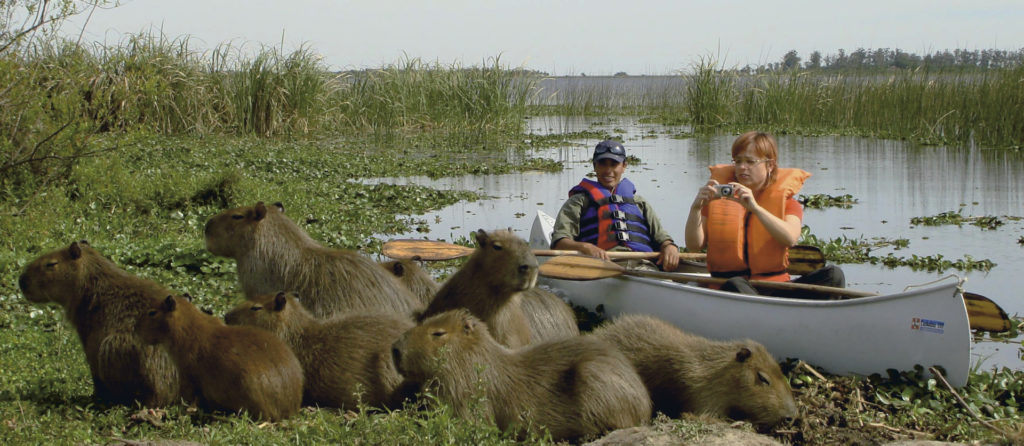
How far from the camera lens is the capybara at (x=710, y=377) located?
467cm

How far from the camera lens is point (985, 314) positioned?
5457 mm

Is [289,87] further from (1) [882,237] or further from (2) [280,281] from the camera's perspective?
(2) [280,281]

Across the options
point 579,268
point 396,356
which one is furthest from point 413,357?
point 579,268

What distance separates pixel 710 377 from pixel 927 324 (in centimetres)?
142

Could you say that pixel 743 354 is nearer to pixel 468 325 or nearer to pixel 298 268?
pixel 468 325

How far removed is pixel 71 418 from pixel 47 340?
1520 mm

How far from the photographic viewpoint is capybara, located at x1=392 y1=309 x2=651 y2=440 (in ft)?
14.2

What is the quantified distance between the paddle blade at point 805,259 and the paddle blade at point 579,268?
1.29 meters

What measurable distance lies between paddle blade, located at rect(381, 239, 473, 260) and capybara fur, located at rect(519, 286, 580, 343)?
4.21 ft

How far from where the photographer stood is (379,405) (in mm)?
4598

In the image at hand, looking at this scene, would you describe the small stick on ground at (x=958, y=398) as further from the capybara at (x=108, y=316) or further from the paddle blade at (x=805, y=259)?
the capybara at (x=108, y=316)

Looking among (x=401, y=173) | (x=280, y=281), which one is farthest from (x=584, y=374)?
(x=401, y=173)

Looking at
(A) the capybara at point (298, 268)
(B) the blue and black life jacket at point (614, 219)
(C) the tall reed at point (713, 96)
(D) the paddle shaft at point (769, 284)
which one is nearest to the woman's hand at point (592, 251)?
(B) the blue and black life jacket at point (614, 219)

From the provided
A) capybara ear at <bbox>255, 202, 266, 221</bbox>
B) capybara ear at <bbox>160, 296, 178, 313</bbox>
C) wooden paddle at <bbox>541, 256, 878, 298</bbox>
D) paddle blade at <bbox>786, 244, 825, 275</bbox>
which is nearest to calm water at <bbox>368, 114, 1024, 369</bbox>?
paddle blade at <bbox>786, 244, 825, 275</bbox>
